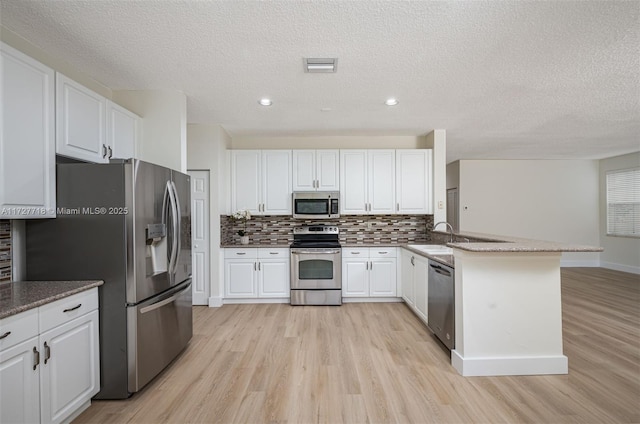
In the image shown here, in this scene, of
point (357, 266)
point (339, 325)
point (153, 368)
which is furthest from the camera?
point (357, 266)

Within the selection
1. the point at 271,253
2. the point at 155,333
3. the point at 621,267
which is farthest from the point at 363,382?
the point at 621,267

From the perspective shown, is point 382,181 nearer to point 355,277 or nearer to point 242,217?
point 355,277

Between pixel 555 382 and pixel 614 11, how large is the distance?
104 inches

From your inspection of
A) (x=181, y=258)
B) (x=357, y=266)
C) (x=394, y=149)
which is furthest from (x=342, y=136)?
(x=181, y=258)

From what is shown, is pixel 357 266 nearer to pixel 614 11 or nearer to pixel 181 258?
pixel 181 258

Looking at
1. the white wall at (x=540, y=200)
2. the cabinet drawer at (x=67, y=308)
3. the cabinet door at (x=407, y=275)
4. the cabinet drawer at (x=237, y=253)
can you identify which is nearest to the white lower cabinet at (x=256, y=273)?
the cabinet drawer at (x=237, y=253)

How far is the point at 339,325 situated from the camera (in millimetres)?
3602

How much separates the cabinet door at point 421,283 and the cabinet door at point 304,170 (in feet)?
6.32

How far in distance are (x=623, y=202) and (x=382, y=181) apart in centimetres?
591

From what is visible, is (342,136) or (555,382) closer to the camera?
(555,382)

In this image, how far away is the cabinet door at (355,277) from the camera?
4453mm

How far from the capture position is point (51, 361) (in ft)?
5.67

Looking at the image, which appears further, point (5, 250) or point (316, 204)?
point (316, 204)

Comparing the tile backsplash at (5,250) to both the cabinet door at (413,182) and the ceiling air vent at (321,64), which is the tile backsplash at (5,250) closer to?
the ceiling air vent at (321,64)
